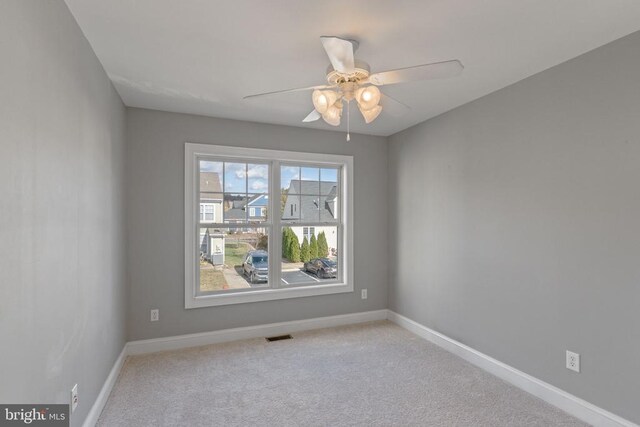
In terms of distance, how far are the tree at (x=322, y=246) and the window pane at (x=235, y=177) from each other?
3.67 feet

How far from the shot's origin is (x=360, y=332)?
3.88 meters

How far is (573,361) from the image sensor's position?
2311 mm

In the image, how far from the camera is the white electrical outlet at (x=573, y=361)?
229cm

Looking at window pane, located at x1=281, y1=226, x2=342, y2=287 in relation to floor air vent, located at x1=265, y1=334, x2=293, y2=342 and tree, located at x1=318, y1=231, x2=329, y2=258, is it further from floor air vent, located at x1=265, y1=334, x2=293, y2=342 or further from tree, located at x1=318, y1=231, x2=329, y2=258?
floor air vent, located at x1=265, y1=334, x2=293, y2=342

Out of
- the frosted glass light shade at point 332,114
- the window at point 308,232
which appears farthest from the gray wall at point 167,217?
the frosted glass light shade at point 332,114

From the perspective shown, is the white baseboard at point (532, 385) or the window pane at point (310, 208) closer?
the white baseboard at point (532, 385)

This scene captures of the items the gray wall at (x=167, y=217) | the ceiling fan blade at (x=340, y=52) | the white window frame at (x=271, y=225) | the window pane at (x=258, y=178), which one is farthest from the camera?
the window pane at (x=258, y=178)

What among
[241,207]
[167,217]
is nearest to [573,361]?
[241,207]

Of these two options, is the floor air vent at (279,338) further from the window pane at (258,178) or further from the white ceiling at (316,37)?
the white ceiling at (316,37)

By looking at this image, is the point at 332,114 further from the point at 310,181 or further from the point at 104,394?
the point at 104,394

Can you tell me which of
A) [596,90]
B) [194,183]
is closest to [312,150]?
[194,183]

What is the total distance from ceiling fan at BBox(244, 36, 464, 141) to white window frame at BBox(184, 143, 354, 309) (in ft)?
5.93

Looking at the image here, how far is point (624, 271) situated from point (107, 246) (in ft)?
11.7

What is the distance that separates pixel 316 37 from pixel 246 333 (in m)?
3.04
